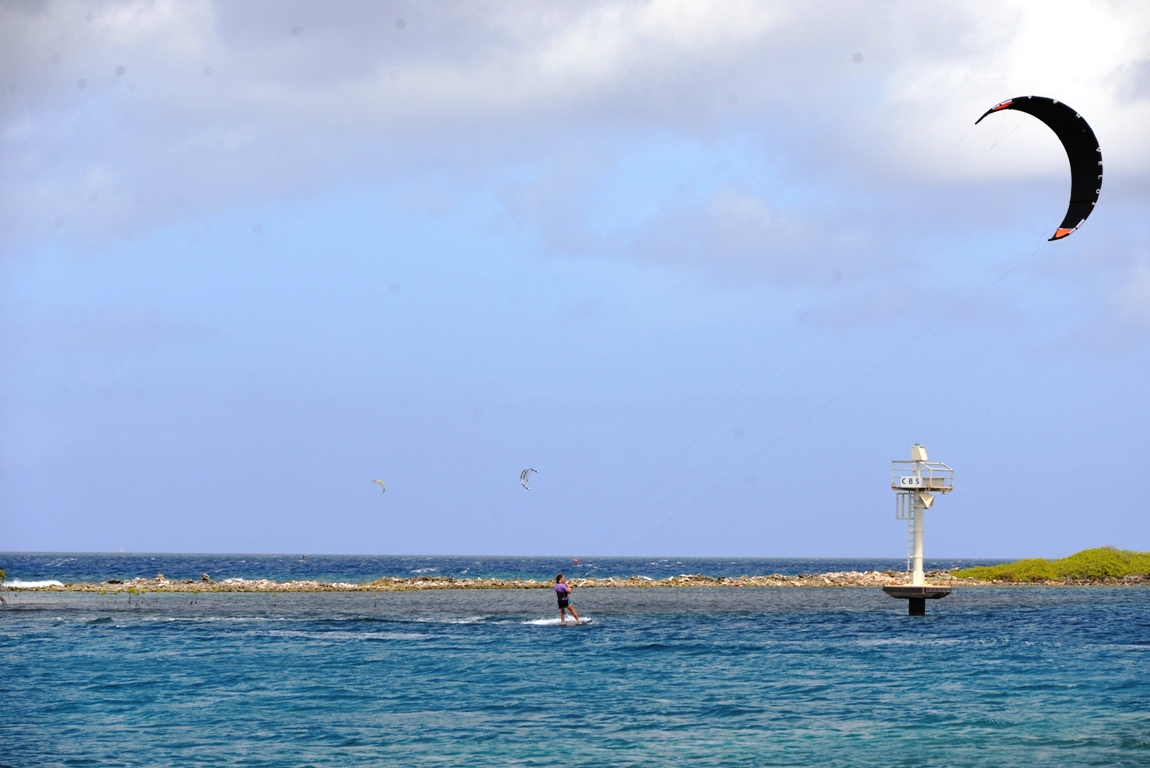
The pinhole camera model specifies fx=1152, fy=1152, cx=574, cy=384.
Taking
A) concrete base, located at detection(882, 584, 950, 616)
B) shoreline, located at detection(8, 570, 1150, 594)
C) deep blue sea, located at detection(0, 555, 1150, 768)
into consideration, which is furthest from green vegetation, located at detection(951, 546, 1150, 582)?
concrete base, located at detection(882, 584, 950, 616)

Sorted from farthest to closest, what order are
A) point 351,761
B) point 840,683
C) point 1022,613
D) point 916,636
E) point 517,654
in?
point 1022,613 → point 916,636 → point 517,654 → point 840,683 → point 351,761

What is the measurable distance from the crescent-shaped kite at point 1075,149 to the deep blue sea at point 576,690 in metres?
11.5

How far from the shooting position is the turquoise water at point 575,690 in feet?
58.1

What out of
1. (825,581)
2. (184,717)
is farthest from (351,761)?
(825,581)

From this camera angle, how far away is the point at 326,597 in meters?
59.2

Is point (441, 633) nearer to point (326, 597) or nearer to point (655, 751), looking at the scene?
point (655, 751)

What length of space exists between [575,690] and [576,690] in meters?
0.02

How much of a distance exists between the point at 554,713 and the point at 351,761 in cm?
498

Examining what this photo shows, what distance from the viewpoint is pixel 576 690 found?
23.7m

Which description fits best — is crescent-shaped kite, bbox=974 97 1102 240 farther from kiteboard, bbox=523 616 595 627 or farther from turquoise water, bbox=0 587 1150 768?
kiteboard, bbox=523 616 595 627

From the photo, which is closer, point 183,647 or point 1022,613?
point 183,647

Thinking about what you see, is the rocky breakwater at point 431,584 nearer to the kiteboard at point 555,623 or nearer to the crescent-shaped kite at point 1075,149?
the kiteboard at point 555,623

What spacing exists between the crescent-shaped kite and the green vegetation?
50.3m

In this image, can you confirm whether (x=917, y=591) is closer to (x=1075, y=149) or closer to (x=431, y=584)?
(x=1075, y=149)
